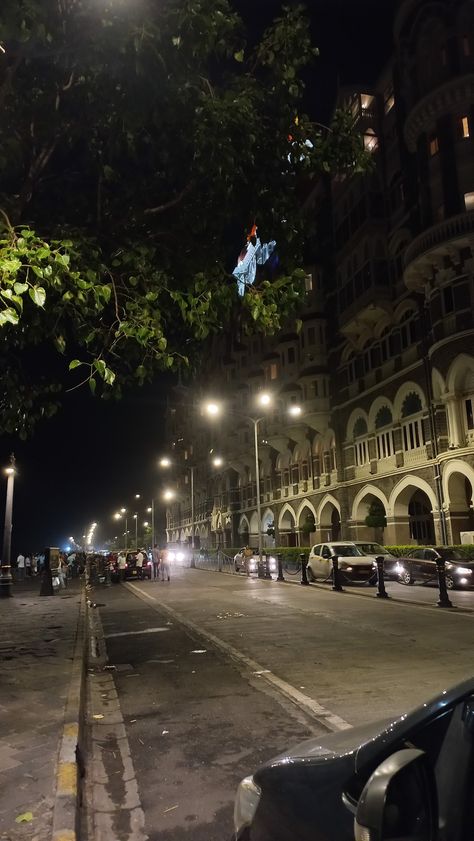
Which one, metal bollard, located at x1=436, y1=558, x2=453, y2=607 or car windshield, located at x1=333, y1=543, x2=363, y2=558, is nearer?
metal bollard, located at x1=436, y1=558, x2=453, y2=607

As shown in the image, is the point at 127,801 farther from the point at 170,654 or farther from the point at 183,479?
the point at 183,479

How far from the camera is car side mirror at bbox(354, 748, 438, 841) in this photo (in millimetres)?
1674

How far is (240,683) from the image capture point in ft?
26.7

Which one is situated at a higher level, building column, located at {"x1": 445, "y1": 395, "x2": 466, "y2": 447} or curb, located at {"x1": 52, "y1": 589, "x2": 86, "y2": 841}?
building column, located at {"x1": 445, "y1": 395, "x2": 466, "y2": 447}

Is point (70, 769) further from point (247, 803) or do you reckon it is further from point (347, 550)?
point (347, 550)

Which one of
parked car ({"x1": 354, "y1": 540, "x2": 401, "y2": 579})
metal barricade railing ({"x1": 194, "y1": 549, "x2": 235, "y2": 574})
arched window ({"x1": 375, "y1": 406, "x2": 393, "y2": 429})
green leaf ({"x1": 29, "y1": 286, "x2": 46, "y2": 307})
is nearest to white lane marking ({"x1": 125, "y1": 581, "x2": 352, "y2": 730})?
green leaf ({"x1": 29, "y1": 286, "x2": 46, "y2": 307})

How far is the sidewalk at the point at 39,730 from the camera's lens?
3900mm

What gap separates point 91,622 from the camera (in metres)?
15.6

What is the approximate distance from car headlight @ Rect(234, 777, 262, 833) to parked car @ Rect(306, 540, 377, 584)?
20269mm

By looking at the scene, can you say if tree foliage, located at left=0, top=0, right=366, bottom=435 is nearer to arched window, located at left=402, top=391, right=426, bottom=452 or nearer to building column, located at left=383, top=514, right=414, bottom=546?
arched window, located at left=402, top=391, right=426, bottom=452

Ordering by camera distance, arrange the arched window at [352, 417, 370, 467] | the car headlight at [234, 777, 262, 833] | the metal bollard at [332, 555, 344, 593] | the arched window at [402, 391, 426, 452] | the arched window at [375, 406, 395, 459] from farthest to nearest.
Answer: the arched window at [352, 417, 370, 467] < the arched window at [375, 406, 395, 459] < the arched window at [402, 391, 426, 452] < the metal bollard at [332, 555, 344, 593] < the car headlight at [234, 777, 262, 833]

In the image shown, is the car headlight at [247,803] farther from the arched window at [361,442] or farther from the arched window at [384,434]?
the arched window at [361,442]

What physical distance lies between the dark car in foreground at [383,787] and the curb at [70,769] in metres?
1.89

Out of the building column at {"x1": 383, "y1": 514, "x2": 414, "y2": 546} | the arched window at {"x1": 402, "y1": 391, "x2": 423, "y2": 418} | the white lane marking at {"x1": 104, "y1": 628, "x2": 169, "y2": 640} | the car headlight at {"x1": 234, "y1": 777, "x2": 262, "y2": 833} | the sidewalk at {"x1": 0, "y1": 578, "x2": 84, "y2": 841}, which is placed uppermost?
the arched window at {"x1": 402, "y1": 391, "x2": 423, "y2": 418}
